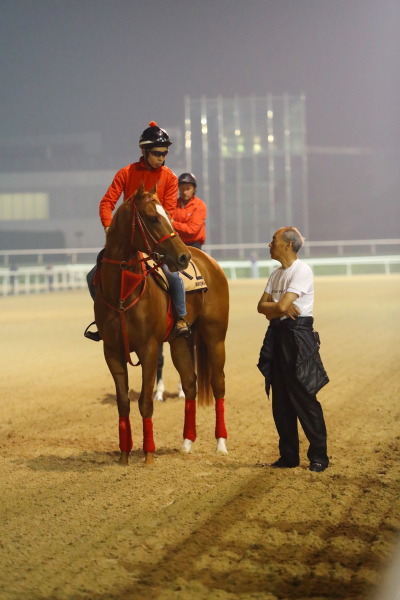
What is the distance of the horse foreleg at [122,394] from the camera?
6.21 metres

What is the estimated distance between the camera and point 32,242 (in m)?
44.3

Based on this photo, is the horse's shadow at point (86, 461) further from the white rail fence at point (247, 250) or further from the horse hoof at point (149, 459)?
the white rail fence at point (247, 250)

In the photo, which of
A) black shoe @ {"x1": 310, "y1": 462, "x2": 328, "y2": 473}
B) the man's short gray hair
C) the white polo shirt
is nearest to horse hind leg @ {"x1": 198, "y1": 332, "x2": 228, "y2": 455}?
black shoe @ {"x1": 310, "y1": 462, "x2": 328, "y2": 473}

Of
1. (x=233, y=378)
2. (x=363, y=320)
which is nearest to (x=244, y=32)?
(x=363, y=320)

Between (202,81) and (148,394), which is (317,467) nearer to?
(148,394)

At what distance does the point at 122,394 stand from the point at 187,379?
0.73m

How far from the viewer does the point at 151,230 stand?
19.4 feet

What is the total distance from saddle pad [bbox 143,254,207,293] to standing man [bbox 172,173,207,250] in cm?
167

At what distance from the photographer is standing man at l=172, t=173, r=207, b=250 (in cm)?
862

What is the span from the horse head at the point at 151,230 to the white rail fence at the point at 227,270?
85.6ft

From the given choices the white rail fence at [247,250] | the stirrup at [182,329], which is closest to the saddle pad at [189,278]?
the stirrup at [182,329]

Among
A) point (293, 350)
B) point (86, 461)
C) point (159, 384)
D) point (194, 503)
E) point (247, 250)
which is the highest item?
point (293, 350)

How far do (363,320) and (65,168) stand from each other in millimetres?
31054

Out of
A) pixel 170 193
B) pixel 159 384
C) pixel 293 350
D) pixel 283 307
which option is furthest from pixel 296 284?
pixel 159 384
